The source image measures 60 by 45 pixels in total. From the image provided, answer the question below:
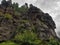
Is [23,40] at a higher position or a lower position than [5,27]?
lower

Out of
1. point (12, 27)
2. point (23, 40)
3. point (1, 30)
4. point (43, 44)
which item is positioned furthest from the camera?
point (12, 27)

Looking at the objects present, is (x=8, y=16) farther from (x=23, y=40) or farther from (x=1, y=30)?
(x=23, y=40)

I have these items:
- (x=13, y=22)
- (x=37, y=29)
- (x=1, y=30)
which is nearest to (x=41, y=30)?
(x=37, y=29)

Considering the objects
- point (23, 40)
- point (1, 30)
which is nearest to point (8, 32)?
point (1, 30)

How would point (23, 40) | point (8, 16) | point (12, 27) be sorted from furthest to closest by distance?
point (8, 16) → point (12, 27) → point (23, 40)

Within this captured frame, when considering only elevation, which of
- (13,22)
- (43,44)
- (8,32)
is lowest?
(43,44)

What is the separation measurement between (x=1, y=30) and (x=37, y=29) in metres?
38.3

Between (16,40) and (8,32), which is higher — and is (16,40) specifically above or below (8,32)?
below

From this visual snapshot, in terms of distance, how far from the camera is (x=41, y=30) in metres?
197

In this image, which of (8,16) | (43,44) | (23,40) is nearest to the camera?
(23,40)

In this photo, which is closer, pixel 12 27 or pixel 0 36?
pixel 0 36

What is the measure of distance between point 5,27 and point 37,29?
3245 cm

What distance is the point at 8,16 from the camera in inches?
7844

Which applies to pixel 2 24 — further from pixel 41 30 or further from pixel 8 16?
pixel 41 30
